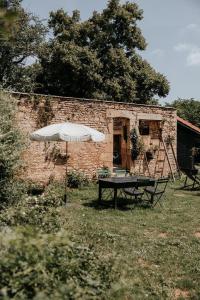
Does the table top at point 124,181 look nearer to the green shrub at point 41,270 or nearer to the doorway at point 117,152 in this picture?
the doorway at point 117,152

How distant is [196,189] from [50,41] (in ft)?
52.6

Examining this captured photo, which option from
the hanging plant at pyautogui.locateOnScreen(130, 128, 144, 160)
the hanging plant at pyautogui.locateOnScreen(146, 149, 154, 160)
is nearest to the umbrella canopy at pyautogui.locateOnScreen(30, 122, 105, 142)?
the hanging plant at pyautogui.locateOnScreen(130, 128, 144, 160)

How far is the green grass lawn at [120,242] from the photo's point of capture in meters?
2.91

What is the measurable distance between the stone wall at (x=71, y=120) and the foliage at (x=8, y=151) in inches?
82.9

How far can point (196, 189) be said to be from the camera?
1377cm

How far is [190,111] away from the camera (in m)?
32.3

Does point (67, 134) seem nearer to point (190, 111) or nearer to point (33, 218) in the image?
point (33, 218)

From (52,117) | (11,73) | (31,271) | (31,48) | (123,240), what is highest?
(31,48)

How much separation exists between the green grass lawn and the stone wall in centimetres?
217

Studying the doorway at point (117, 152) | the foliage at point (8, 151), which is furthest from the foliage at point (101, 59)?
the foliage at point (8, 151)

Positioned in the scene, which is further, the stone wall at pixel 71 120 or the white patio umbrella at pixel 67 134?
the stone wall at pixel 71 120

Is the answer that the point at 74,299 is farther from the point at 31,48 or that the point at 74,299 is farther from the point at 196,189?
the point at 31,48

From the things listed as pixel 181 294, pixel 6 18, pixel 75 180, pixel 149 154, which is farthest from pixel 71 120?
pixel 6 18

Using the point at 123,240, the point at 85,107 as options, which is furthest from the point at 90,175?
the point at 123,240
